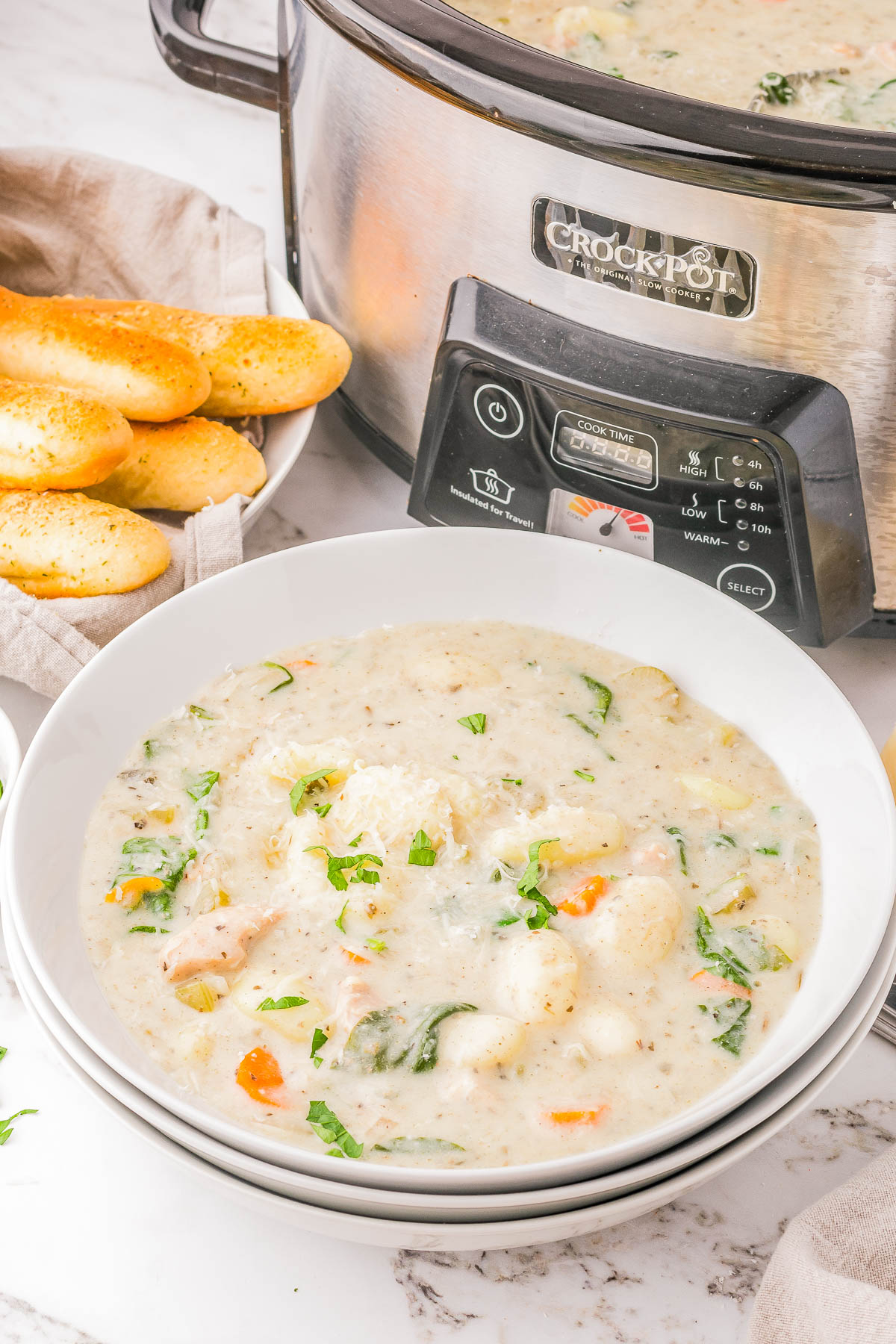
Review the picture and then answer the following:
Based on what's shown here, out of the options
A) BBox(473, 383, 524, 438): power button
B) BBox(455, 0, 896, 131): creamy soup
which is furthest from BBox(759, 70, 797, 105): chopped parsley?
BBox(473, 383, 524, 438): power button

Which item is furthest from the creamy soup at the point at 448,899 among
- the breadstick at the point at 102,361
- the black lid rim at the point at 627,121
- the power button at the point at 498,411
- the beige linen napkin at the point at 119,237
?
the beige linen napkin at the point at 119,237

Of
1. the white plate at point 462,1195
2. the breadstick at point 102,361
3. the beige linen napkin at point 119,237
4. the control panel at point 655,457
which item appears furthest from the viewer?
the beige linen napkin at point 119,237

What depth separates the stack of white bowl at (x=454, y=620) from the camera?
2.84 feet

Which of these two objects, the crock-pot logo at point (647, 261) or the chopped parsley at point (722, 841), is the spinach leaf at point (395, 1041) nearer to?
the chopped parsley at point (722, 841)

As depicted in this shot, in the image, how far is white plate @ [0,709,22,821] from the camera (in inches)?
47.5

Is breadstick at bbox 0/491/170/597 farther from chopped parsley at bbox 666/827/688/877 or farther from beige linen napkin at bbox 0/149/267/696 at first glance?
chopped parsley at bbox 666/827/688/877

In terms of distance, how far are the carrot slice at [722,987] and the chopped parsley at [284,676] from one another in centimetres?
51

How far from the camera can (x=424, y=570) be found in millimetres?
1390

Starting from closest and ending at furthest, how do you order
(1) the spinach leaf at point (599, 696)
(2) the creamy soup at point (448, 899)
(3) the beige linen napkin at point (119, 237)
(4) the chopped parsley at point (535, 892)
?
(2) the creamy soup at point (448, 899)
(4) the chopped parsley at point (535, 892)
(1) the spinach leaf at point (599, 696)
(3) the beige linen napkin at point (119, 237)

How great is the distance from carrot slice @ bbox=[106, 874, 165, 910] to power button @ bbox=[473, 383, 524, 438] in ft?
1.81

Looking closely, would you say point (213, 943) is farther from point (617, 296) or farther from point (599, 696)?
point (617, 296)

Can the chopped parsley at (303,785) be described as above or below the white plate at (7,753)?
above

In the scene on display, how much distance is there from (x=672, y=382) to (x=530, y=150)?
0.24 metres

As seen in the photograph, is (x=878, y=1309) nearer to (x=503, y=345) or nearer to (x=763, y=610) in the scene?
(x=763, y=610)
